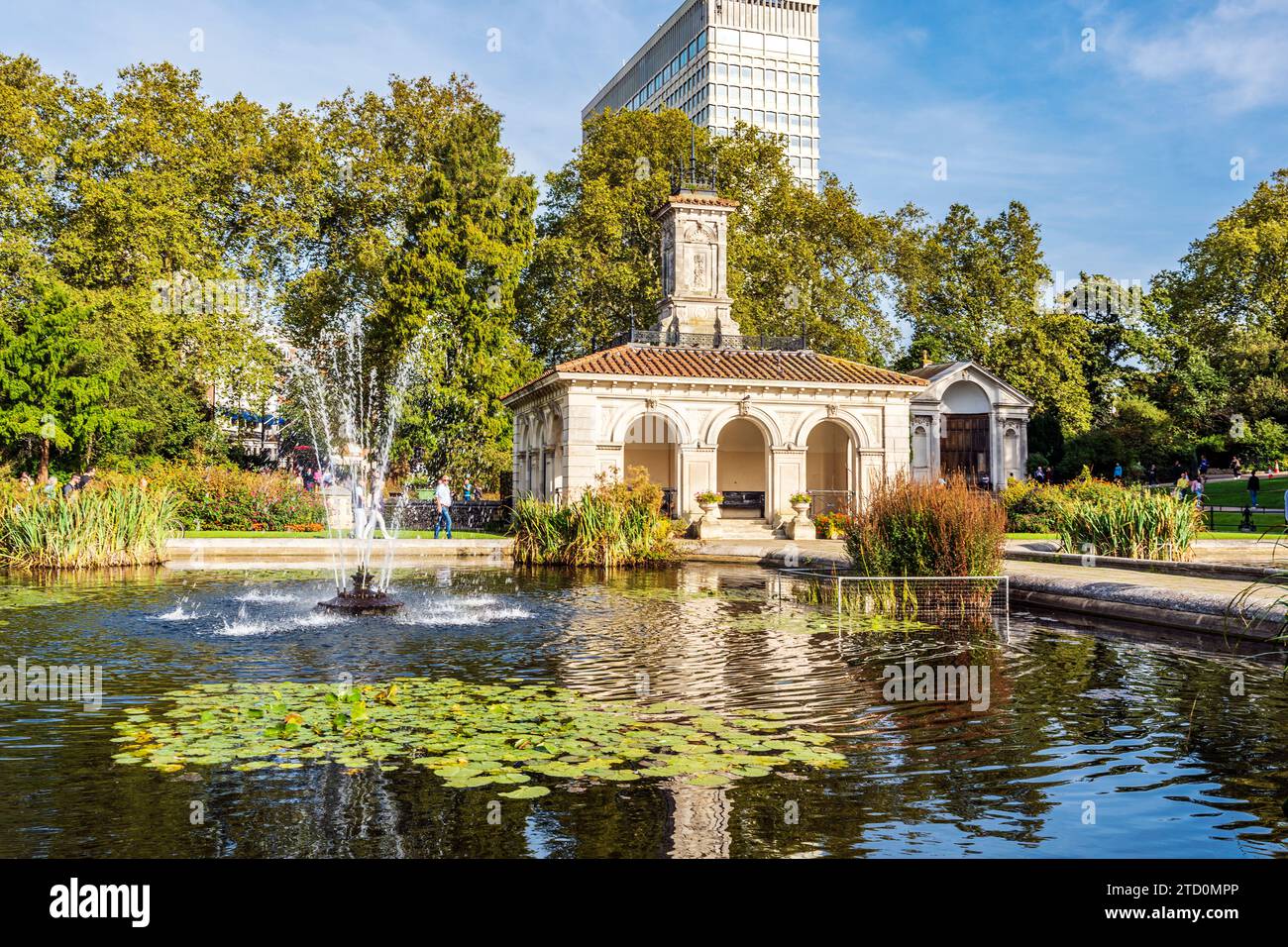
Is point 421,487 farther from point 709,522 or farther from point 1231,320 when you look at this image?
point 1231,320

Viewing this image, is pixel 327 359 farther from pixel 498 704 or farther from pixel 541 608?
pixel 498 704

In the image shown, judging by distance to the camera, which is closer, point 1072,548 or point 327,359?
point 1072,548

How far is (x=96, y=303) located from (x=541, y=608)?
2787 centimetres

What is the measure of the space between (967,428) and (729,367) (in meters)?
19.1

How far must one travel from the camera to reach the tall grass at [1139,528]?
59.3 feet

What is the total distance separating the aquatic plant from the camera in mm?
6227

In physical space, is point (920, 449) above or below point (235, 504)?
above

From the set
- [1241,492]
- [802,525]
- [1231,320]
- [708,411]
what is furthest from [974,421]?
[802,525]

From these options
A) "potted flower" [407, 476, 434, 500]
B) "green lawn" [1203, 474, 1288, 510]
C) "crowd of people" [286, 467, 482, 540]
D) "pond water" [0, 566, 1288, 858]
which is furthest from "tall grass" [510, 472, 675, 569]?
"green lawn" [1203, 474, 1288, 510]

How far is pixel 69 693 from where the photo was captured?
27.3 ft

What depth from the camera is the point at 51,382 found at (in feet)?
103

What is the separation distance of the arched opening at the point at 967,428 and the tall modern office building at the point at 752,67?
56.3 meters

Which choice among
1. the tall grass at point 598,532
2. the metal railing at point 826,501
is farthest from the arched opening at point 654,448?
the tall grass at point 598,532

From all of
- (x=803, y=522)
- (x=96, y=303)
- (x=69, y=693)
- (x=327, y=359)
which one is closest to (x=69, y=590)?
→ (x=69, y=693)
